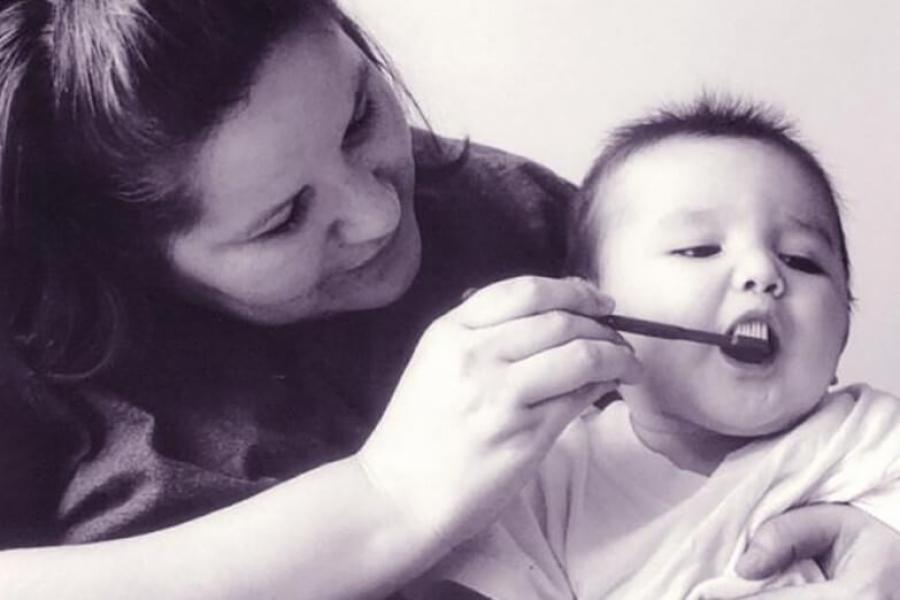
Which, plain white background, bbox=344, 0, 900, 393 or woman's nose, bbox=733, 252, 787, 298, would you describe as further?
plain white background, bbox=344, 0, 900, 393

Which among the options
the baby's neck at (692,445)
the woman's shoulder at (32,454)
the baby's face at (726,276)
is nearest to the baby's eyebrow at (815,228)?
the baby's face at (726,276)

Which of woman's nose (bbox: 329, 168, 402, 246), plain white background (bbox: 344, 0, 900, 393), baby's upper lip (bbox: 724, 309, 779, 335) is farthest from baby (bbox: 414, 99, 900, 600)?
plain white background (bbox: 344, 0, 900, 393)

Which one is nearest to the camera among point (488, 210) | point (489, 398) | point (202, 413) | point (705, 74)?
point (489, 398)

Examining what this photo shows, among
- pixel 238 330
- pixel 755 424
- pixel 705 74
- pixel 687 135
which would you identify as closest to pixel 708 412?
pixel 755 424

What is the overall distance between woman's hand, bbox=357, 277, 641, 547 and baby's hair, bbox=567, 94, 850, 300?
13 centimetres

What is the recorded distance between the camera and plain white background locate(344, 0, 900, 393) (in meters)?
0.86

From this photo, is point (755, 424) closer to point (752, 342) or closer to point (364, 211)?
point (752, 342)

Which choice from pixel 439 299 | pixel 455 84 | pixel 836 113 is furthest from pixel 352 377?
pixel 836 113

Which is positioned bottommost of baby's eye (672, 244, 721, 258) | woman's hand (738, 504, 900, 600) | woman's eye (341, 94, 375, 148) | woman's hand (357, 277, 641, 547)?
woman's hand (738, 504, 900, 600)

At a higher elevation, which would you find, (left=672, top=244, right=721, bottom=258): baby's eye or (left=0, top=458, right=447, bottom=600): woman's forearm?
(left=672, top=244, right=721, bottom=258): baby's eye

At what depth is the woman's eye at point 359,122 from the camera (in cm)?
63

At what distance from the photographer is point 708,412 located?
1.92ft

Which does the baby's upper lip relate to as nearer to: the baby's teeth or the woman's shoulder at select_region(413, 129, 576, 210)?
the baby's teeth

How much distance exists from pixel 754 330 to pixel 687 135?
4.5 inches
